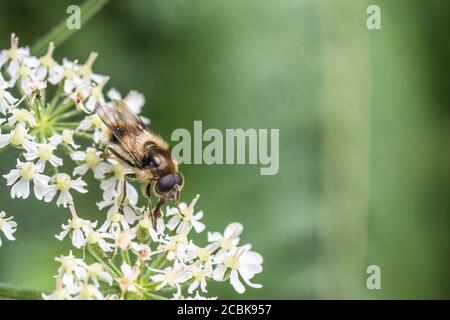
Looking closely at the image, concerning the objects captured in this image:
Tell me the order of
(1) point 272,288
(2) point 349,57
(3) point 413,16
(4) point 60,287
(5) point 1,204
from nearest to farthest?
(4) point 60,287 < (5) point 1,204 < (1) point 272,288 < (2) point 349,57 < (3) point 413,16

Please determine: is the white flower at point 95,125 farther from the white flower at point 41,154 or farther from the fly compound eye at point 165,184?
the fly compound eye at point 165,184

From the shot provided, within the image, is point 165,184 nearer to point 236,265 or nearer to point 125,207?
point 125,207

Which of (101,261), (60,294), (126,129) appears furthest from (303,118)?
(60,294)

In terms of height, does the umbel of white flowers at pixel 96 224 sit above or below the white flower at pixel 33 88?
below

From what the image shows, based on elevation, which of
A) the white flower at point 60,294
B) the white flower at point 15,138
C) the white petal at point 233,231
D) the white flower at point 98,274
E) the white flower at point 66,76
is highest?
the white flower at point 66,76

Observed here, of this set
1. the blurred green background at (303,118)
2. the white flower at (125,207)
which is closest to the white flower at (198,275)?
the white flower at (125,207)
